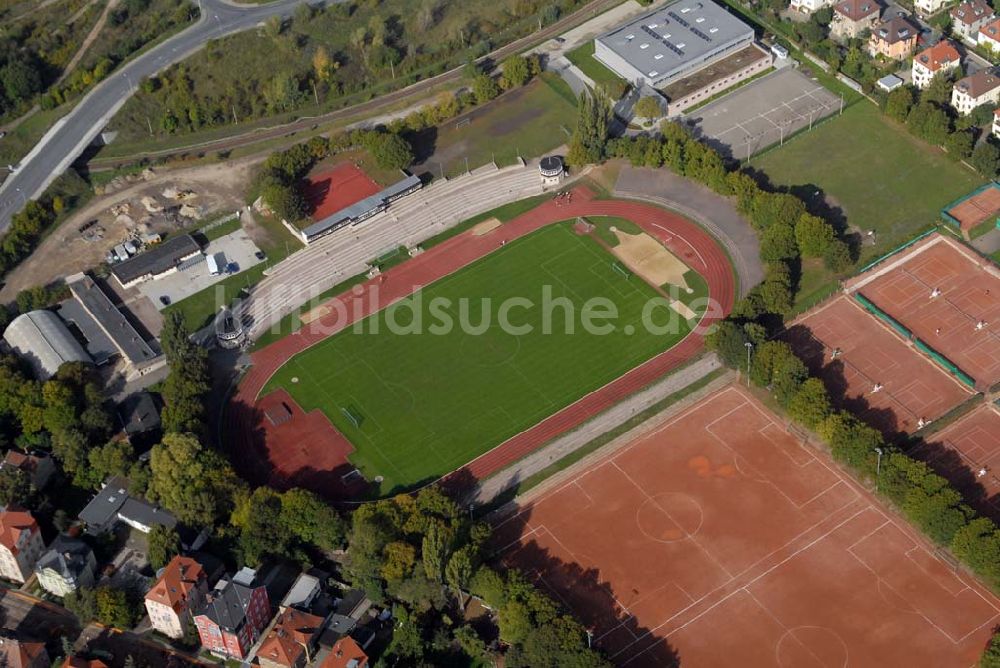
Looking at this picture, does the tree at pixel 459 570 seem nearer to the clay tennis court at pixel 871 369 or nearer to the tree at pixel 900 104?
the clay tennis court at pixel 871 369

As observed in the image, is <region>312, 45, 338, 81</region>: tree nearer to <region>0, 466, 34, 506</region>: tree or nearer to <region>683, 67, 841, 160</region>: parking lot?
<region>683, 67, 841, 160</region>: parking lot

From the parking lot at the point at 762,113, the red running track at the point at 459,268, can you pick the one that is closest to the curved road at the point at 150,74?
the parking lot at the point at 762,113

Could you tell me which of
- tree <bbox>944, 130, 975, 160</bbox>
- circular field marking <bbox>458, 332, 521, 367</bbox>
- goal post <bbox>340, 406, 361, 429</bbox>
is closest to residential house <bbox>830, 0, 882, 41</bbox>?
tree <bbox>944, 130, 975, 160</bbox>

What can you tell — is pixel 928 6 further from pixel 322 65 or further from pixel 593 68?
pixel 322 65

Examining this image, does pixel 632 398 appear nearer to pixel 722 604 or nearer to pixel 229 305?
pixel 722 604

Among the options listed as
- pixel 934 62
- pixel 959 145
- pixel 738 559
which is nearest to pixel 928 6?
pixel 934 62

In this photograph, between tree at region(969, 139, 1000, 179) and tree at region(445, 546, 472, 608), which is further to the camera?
tree at region(969, 139, 1000, 179)
